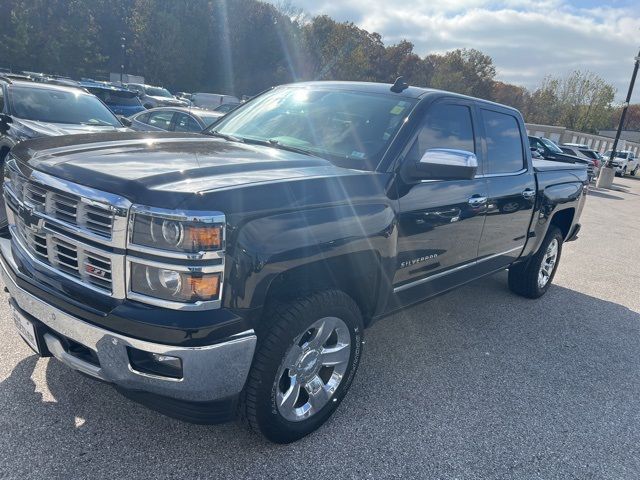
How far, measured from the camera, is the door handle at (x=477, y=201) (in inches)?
146

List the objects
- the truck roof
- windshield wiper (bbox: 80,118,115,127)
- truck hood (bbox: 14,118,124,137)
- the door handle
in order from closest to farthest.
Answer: the truck roof, the door handle, truck hood (bbox: 14,118,124,137), windshield wiper (bbox: 80,118,115,127)

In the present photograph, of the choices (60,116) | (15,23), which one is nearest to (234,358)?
(60,116)

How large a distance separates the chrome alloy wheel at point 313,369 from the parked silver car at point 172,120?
7.39 m

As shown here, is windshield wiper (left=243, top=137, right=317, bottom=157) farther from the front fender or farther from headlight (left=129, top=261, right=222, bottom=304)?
the front fender

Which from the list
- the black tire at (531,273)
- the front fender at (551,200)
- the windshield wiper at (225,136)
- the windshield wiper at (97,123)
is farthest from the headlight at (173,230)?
the windshield wiper at (97,123)

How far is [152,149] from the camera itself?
2.79m

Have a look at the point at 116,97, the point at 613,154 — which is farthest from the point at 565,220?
the point at 613,154

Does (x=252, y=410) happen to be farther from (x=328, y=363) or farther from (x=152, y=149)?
(x=152, y=149)

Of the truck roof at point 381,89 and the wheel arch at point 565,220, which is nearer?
the truck roof at point 381,89

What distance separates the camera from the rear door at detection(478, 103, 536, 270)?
4.07m

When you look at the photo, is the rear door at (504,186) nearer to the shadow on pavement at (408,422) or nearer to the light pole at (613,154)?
the shadow on pavement at (408,422)

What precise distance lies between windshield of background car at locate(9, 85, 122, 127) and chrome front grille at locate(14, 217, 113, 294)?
5642 millimetres

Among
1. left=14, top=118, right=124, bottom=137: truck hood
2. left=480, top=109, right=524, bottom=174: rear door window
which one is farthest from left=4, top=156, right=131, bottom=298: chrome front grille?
left=14, top=118, right=124, bottom=137: truck hood

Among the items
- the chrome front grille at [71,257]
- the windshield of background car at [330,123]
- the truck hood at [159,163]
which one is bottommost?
the chrome front grille at [71,257]
